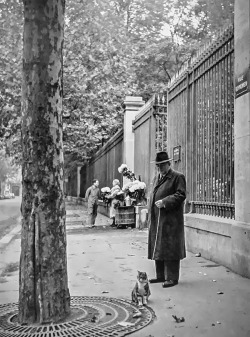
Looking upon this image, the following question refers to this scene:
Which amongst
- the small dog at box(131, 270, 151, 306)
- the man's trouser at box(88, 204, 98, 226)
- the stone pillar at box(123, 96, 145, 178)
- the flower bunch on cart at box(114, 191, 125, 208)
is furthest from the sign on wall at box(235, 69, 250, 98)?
the stone pillar at box(123, 96, 145, 178)

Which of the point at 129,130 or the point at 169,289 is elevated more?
the point at 129,130

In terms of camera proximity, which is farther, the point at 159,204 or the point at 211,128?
the point at 211,128

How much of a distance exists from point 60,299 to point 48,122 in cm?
179

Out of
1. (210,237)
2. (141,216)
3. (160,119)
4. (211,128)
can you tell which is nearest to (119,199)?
(141,216)

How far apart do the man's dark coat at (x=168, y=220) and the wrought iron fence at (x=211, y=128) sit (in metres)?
1.35

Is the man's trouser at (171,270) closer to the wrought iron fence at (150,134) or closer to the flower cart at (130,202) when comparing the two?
the wrought iron fence at (150,134)

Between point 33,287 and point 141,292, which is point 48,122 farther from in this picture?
point 141,292

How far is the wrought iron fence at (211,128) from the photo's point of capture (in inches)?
282

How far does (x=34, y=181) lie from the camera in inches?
170

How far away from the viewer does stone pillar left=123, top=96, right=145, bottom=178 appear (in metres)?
16.2

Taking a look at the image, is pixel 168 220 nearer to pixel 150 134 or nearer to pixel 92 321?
pixel 92 321

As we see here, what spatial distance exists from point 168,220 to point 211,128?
8.60 feet

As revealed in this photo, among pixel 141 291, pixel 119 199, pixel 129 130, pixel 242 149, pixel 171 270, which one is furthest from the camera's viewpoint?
pixel 129 130

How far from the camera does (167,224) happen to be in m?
5.95
